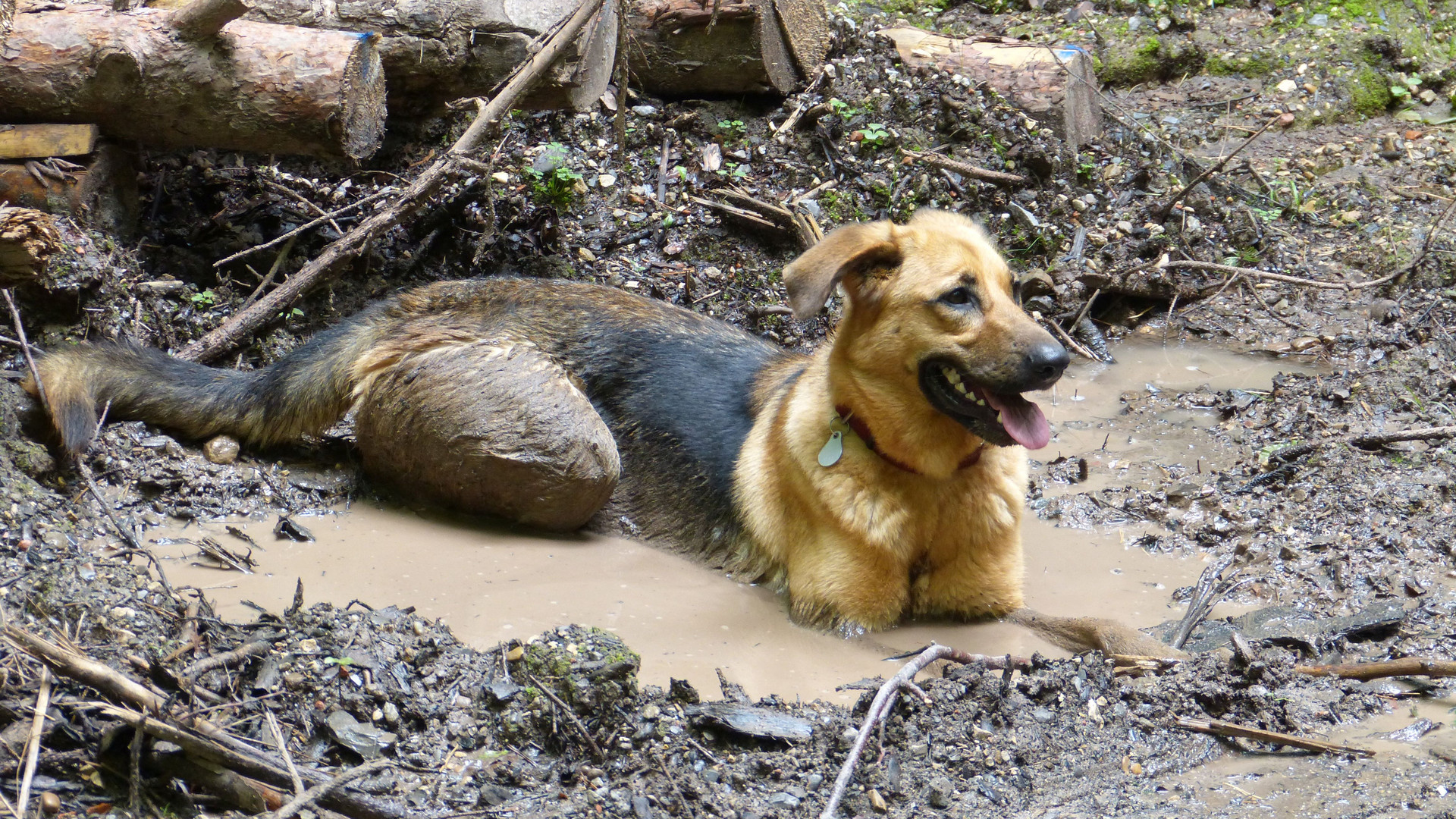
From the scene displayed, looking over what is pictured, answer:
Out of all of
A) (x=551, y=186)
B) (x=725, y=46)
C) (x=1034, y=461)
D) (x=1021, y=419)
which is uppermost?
(x=725, y=46)

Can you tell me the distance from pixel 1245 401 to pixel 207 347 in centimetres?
579

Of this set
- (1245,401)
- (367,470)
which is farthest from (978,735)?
(1245,401)

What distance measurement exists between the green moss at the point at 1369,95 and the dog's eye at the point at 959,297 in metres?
6.66

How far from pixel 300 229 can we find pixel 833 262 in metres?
3.28

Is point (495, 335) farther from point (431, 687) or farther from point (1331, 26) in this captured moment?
point (1331, 26)

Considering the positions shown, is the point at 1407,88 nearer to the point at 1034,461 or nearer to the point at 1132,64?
the point at 1132,64

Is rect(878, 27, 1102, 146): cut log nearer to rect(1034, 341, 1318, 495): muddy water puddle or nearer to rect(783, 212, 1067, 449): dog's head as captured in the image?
rect(1034, 341, 1318, 495): muddy water puddle

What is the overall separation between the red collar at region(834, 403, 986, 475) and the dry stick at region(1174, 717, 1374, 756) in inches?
61.5

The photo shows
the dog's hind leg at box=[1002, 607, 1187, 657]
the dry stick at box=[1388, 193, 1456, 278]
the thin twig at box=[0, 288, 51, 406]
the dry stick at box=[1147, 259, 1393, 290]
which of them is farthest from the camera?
the dry stick at box=[1388, 193, 1456, 278]

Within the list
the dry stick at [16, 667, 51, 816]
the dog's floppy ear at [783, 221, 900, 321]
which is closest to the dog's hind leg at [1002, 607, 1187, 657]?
the dog's floppy ear at [783, 221, 900, 321]

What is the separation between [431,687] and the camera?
3500mm

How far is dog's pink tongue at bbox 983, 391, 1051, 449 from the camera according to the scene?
433cm

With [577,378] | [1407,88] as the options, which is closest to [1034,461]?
[577,378]

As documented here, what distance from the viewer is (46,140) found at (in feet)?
17.8
